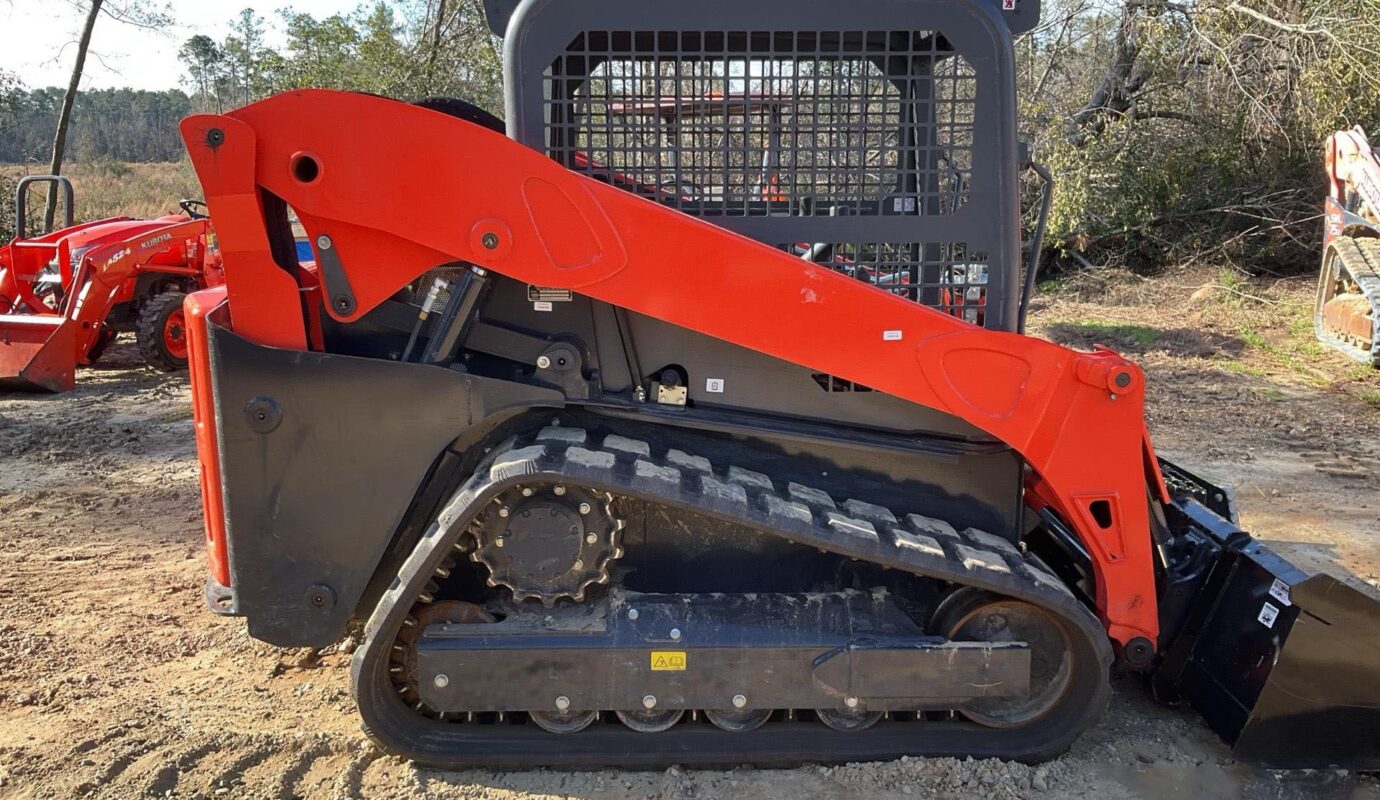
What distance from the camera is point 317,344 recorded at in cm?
303

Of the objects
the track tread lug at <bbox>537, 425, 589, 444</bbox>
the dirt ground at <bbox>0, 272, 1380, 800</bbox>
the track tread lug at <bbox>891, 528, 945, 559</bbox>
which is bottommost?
the dirt ground at <bbox>0, 272, 1380, 800</bbox>

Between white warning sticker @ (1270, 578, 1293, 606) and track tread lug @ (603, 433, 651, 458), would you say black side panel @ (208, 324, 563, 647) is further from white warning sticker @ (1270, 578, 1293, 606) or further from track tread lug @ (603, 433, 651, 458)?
white warning sticker @ (1270, 578, 1293, 606)

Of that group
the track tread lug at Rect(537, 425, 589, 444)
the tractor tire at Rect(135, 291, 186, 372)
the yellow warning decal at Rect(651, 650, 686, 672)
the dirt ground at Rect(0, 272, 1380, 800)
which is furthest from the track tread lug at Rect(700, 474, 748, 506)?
the tractor tire at Rect(135, 291, 186, 372)

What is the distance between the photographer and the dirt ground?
310 centimetres

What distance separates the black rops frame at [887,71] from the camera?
2.94 metres

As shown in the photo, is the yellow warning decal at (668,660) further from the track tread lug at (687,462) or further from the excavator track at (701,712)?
the track tread lug at (687,462)

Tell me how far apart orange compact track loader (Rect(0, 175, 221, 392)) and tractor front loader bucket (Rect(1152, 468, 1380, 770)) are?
8196mm

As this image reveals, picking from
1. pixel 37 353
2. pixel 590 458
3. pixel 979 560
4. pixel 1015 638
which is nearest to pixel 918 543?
pixel 979 560

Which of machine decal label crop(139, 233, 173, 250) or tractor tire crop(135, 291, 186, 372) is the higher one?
machine decal label crop(139, 233, 173, 250)

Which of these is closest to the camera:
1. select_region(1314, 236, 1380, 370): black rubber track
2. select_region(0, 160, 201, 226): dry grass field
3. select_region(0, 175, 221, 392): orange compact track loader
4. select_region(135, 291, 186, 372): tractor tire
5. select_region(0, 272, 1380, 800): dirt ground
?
select_region(0, 272, 1380, 800): dirt ground

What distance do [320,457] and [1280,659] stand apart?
2.88m

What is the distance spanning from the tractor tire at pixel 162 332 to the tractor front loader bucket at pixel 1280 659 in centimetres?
910

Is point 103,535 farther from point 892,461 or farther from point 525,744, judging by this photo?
point 892,461

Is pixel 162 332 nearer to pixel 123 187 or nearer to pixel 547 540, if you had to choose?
pixel 547 540
